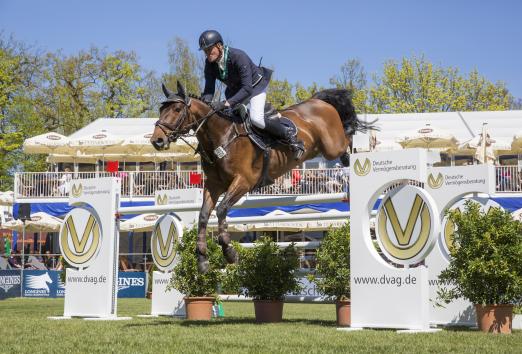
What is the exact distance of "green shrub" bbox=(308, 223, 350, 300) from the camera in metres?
9.16

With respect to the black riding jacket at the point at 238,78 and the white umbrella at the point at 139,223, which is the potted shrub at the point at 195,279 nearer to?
the black riding jacket at the point at 238,78

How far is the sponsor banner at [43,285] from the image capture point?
23.4m

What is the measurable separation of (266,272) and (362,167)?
2006 mm

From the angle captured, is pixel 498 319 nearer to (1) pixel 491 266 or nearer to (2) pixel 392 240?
(1) pixel 491 266

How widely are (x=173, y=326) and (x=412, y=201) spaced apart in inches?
117

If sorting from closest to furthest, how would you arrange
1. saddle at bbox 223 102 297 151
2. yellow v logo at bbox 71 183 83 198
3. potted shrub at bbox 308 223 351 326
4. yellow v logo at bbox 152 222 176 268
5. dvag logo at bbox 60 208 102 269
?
saddle at bbox 223 102 297 151
potted shrub at bbox 308 223 351 326
dvag logo at bbox 60 208 102 269
yellow v logo at bbox 152 222 176 268
yellow v logo at bbox 71 183 83 198

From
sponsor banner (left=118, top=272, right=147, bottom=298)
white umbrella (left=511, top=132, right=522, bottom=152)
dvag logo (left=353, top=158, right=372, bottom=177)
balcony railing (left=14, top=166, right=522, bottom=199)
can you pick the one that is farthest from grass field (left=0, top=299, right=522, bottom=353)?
white umbrella (left=511, top=132, right=522, bottom=152)

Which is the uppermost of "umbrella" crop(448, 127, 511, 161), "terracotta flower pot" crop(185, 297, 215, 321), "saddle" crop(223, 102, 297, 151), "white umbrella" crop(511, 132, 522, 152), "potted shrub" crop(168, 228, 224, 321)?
"white umbrella" crop(511, 132, 522, 152)

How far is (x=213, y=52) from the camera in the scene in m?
8.43

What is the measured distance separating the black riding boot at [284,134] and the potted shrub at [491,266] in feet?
6.81

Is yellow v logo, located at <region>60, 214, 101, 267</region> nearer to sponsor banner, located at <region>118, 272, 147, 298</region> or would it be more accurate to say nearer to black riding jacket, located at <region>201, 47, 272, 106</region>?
black riding jacket, located at <region>201, 47, 272, 106</region>

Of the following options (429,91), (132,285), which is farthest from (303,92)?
(132,285)

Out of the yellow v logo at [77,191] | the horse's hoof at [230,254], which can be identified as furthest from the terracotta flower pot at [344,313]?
the yellow v logo at [77,191]

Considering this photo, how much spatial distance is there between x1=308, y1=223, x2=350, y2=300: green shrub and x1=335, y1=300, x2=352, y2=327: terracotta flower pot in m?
0.08
